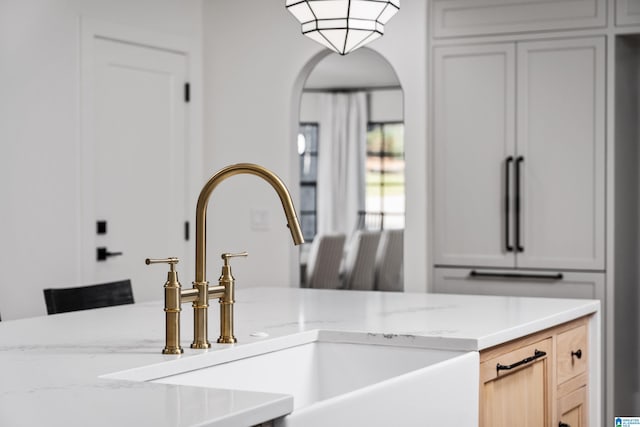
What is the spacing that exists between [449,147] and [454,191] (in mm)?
220

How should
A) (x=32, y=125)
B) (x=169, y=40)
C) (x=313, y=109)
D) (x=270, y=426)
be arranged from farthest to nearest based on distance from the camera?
(x=313, y=109)
(x=169, y=40)
(x=32, y=125)
(x=270, y=426)

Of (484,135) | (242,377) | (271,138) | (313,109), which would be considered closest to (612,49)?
(484,135)

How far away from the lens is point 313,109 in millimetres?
9820

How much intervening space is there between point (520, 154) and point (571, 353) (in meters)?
1.92

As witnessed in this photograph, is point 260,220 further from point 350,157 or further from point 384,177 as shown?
point 384,177

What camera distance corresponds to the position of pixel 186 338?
1.97 m

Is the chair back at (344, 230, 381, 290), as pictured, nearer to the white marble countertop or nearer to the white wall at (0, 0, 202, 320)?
→ the white wall at (0, 0, 202, 320)

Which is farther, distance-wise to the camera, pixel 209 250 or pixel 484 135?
pixel 209 250

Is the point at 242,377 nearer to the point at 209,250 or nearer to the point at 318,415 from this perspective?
the point at 318,415

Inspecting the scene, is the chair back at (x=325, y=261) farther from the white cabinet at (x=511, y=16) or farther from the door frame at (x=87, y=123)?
the white cabinet at (x=511, y=16)

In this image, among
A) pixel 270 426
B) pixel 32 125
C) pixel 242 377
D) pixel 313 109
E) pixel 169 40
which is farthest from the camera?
pixel 313 109

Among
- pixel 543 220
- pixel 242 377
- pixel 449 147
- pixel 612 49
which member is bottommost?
pixel 242 377

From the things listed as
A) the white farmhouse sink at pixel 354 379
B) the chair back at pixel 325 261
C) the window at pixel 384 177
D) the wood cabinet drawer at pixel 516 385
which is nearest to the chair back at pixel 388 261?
the chair back at pixel 325 261

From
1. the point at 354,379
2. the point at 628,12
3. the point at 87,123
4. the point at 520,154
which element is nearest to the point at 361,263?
the point at 520,154
